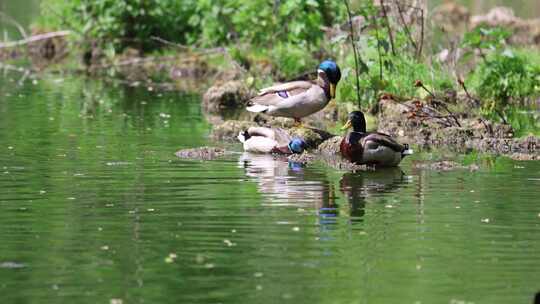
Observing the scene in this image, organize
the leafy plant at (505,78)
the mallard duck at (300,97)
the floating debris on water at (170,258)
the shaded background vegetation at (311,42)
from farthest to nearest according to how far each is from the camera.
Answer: the leafy plant at (505,78) → the shaded background vegetation at (311,42) → the mallard duck at (300,97) → the floating debris on water at (170,258)

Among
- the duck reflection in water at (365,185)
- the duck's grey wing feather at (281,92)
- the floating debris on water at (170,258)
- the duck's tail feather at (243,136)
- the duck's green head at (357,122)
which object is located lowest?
the floating debris on water at (170,258)

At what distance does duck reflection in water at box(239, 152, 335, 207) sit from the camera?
1309cm

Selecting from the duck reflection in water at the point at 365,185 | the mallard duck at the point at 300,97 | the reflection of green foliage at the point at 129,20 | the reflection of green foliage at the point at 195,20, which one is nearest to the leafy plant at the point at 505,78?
the mallard duck at the point at 300,97

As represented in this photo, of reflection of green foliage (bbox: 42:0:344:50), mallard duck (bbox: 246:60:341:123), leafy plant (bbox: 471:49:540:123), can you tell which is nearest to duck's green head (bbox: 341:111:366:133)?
mallard duck (bbox: 246:60:341:123)

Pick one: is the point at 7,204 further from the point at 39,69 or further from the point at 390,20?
the point at 39,69

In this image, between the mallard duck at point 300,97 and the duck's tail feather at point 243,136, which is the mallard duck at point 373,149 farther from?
the mallard duck at point 300,97

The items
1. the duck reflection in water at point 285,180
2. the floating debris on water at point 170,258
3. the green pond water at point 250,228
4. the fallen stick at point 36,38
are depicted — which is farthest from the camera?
the fallen stick at point 36,38

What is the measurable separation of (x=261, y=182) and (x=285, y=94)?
13.8ft

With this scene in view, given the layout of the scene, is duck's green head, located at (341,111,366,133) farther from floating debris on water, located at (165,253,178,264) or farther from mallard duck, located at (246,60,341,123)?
floating debris on water, located at (165,253,178,264)

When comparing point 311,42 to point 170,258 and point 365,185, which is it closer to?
point 365,185

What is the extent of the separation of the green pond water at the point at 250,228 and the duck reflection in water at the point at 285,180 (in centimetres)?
3

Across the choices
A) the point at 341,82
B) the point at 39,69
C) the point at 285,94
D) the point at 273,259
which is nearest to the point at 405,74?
the point at 341,82

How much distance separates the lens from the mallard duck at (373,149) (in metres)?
15.5

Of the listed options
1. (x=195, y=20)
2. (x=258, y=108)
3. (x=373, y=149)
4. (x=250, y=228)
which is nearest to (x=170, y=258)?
(x=250, y=228)
